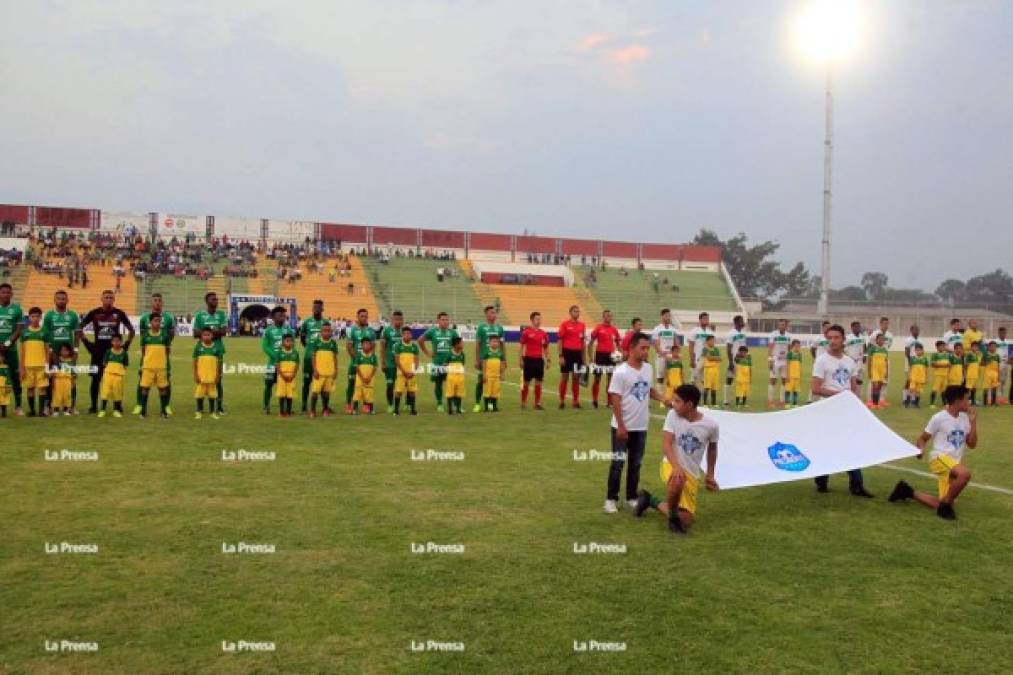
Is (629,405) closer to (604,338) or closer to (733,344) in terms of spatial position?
(604,338)

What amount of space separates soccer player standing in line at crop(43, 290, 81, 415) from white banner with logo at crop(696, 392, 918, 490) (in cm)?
1119

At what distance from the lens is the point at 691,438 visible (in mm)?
7516

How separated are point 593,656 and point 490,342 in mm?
11509

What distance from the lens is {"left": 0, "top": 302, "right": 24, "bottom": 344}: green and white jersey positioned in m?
13.1

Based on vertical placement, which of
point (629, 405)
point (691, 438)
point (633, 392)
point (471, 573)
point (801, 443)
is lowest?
point (471, 573)

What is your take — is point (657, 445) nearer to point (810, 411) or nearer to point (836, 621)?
point (810, 411)

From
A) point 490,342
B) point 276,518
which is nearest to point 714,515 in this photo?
point 276,518

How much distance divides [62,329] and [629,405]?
35.6ft

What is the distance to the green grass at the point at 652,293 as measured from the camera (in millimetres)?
60906

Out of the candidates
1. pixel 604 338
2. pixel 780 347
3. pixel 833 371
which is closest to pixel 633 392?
pixel 833 371

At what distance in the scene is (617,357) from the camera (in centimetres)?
1867

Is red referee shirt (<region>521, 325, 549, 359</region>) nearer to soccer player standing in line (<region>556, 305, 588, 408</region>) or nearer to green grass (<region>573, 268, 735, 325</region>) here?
soccer player standing in line (<region>556, 305, 588, 408</region>)

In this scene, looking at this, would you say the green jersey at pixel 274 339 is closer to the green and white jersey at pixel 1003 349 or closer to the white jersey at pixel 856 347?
the white jersey at pixel 856 347

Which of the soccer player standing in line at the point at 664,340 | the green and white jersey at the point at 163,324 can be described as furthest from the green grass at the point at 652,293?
the green and white jersey at the point at 163,324
